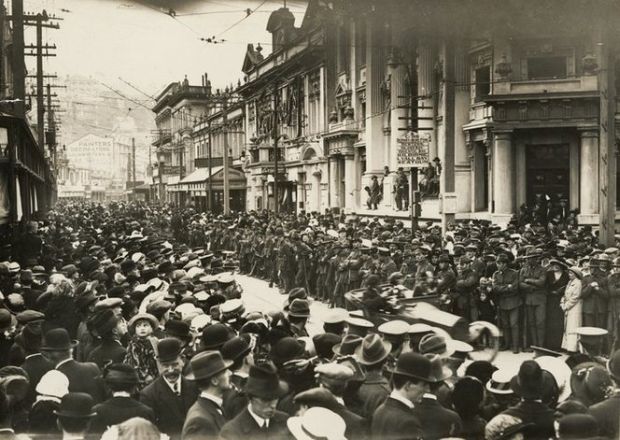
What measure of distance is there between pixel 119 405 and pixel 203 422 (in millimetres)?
789

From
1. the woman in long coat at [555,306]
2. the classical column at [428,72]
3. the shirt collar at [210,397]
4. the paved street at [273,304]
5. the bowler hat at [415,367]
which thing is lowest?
the paved street at [273,304]

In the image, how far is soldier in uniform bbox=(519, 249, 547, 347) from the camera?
1181 centimetres

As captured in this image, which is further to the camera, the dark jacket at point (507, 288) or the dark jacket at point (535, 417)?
the dark jacket at point (507, 288)

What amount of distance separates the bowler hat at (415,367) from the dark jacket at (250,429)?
89 cm

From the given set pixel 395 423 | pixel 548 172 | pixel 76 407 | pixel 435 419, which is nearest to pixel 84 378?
pixel 76 407

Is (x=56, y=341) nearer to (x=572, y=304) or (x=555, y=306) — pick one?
(x=572, y=304)

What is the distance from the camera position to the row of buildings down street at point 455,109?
21.6 meters

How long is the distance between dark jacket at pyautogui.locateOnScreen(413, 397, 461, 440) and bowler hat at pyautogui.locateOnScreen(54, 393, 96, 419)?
228cm

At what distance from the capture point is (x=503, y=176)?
25281 millimetres

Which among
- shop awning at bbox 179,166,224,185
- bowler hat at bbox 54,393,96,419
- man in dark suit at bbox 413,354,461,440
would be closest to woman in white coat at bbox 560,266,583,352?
man in dark suit at bbox 413,354,461,440

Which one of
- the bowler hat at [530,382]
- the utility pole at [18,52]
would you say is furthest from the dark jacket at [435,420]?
the utility pole at [18,52]

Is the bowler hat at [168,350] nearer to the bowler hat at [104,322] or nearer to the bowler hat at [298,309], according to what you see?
the bowler hat at [104,322]

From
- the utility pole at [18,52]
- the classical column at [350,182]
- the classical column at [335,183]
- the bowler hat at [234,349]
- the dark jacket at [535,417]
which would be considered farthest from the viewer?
the classical column at [335,183]

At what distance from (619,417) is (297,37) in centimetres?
4141
